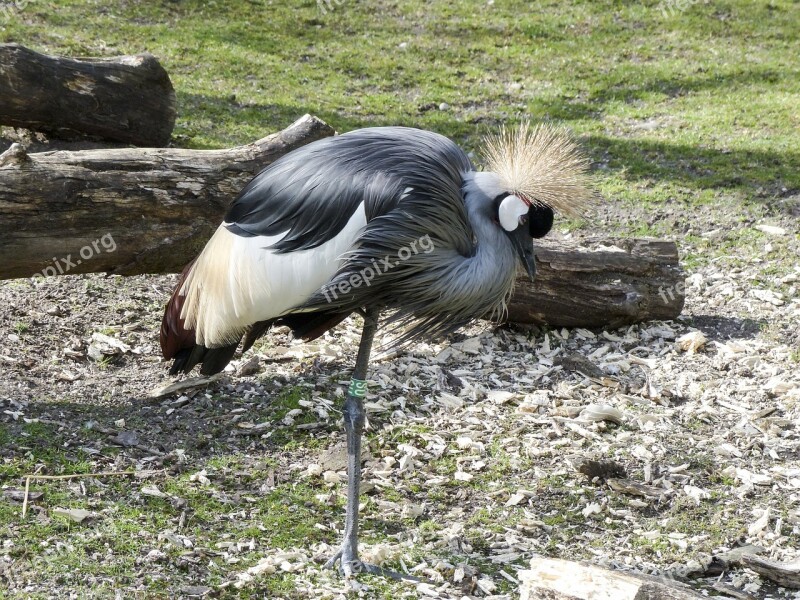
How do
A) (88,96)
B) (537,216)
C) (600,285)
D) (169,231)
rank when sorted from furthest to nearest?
1. (88,96)
2. (600,285)
3. (169,231)
4. (537,216)

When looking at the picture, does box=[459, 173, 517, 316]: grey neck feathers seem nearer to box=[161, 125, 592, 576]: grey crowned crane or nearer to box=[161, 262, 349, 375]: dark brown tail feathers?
box=[161, 125, 592, 576]: grey crowned crane

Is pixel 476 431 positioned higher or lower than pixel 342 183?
lower

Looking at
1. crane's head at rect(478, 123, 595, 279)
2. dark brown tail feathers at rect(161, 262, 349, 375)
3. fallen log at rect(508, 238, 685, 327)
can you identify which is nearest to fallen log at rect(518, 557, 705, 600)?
crane's head at rect(478, 123, 595, 279)

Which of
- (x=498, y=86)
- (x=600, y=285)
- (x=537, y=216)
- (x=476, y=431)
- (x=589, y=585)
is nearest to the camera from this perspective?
(x=589, y=585)

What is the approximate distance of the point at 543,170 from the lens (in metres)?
3.25

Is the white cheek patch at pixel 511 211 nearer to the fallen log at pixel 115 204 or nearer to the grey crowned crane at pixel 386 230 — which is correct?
the grey crowned crane at pixel 386 230

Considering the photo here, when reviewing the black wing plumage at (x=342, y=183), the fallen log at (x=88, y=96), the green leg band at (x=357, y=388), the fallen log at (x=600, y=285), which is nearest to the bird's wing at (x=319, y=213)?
the black wing plumage at (x=342, y=183)

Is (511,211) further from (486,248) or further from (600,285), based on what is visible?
(600,285)

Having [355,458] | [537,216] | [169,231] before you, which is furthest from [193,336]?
[537,216]

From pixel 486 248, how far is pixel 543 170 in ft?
1.13

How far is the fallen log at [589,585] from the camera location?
9.00 feet

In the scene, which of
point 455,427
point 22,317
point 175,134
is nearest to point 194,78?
point 175,134

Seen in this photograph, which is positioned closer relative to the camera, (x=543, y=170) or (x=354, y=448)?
(x=543, y=170)

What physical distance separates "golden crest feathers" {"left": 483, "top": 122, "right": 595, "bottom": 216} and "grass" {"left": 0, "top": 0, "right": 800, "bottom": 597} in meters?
1.30
